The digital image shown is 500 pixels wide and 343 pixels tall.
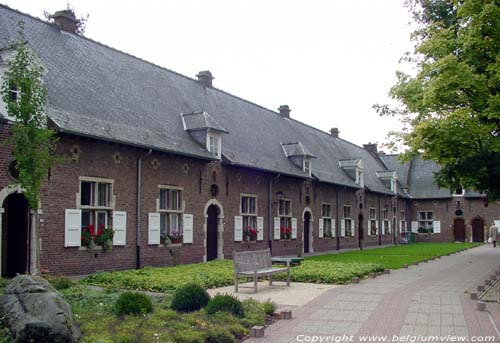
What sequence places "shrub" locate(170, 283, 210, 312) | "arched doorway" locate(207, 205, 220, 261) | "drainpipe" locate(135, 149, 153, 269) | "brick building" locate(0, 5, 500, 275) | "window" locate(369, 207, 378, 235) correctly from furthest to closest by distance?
"window" locate(369, 207, 378, 235), "arched doorway" locate(207, 205, 220, 261), "drainpipe" locate(135, 149, 153, 269), "brick building" locate(0, 5, 500, 275), "shrub" locate(170, 283, 210, 312)

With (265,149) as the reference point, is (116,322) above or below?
below

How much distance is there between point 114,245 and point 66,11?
29.2ft

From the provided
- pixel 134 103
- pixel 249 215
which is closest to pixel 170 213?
pixel 134 103

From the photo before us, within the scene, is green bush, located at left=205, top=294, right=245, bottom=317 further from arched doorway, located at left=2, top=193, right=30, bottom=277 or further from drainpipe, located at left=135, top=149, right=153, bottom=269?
drainpipe, located at left=135, top=149, right=153, bottom=269

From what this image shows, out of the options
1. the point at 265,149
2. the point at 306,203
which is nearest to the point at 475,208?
the point at 306,203

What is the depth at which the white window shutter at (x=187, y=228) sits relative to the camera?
19.2 meters

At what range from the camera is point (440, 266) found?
68.5ft

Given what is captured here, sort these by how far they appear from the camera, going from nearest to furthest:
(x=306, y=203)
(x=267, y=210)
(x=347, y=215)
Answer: (x=267, y=210)
(x=306, y=203)
(x=347, y=215)

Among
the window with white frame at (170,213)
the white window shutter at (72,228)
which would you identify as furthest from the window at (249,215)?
the white window shutter at (72,228)

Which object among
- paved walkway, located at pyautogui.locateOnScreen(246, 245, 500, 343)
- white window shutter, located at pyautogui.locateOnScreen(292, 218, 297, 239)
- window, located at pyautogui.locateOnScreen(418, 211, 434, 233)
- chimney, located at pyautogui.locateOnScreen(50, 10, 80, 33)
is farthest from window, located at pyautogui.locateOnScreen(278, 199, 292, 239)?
window, located at pyautogui.locateOnScreen(418, 211, 434, 233)

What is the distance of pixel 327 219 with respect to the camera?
3191 centimetres

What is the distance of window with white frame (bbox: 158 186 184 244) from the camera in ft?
60.8

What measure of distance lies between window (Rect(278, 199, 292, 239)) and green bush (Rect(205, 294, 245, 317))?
1714cm

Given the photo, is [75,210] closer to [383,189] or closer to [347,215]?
[347,215]
